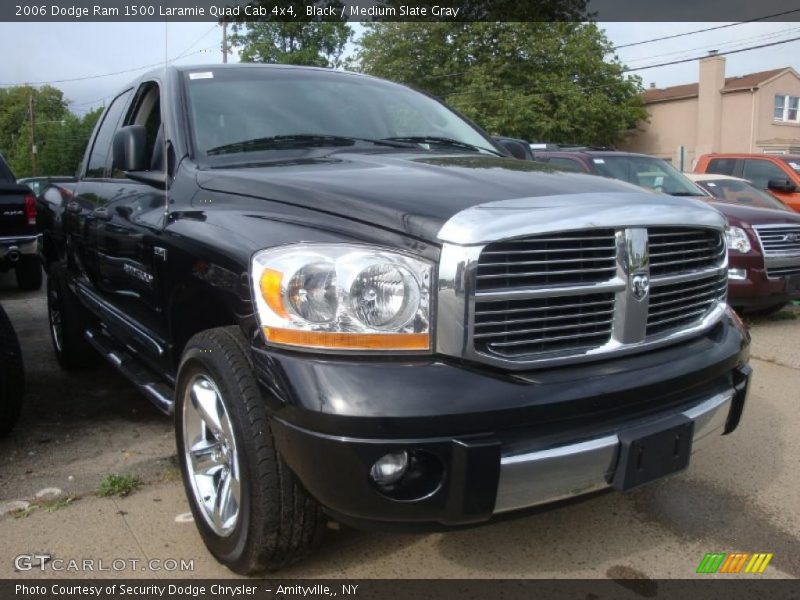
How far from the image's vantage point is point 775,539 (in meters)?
2.78

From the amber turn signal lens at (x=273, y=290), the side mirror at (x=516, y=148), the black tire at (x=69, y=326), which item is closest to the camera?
the amber turn signal lens at (x=273, y=290)

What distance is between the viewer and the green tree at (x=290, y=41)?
34188mm

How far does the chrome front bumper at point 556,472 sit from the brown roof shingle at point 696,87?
3561cm

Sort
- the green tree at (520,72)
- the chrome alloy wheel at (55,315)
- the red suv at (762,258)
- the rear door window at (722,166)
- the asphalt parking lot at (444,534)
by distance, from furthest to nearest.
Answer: the green tree at (520,72) < the rear door window at (722,166) < the red suv at (762,258) < the chrome alloy wheel at (55,315) < the asphalt parking lot at (444,534)

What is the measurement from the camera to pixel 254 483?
2156 millimetres

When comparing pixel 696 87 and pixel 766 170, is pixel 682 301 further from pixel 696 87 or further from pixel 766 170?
pixel 696 87

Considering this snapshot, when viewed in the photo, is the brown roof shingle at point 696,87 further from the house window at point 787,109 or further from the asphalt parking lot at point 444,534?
the asphalt parking lot at point 444,534

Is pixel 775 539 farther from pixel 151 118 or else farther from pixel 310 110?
pixel 151 118

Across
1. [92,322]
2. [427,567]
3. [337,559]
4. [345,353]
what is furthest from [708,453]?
[92,322]

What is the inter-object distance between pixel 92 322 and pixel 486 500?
3.40 meters

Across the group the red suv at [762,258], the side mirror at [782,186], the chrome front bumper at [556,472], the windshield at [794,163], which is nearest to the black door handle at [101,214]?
the chrome front bumper at [556,472]

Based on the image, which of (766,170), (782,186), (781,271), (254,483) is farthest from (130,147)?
(766,170)

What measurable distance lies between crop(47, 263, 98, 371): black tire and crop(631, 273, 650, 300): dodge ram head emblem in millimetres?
3597

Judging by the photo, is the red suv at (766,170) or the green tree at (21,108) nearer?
the red suv at (766,170)
